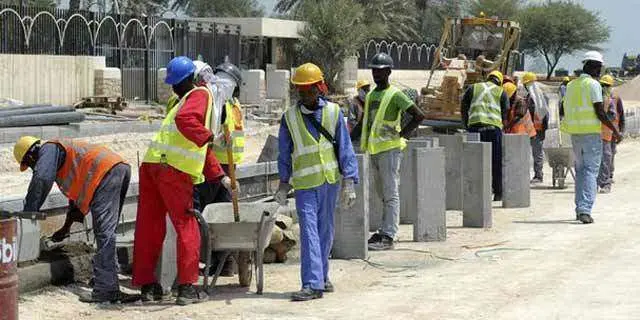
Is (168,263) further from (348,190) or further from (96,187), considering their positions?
(348,190)

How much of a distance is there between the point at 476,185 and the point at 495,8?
254 feet

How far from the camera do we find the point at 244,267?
10.0 metres

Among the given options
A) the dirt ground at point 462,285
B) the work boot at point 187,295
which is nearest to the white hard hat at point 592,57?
the dirt ground at point 462,285

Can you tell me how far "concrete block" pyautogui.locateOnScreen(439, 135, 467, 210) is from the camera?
50.4 ft

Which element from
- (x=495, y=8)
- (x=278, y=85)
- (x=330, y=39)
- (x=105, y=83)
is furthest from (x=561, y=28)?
(x=105, y=83)

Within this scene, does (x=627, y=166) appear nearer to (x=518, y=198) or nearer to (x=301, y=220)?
(x=518, y=198)

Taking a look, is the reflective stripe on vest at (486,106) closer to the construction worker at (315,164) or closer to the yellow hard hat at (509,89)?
the yellow hard hat at (509,89)

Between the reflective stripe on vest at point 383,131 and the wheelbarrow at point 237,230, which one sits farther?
the reflective stripe on vest at point 383,131

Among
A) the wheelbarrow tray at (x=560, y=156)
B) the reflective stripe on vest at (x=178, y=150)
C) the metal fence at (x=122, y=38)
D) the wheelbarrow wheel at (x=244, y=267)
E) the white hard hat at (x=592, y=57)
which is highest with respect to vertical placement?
the metal fence at (x=122, y=38)

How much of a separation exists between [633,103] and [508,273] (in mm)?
48179

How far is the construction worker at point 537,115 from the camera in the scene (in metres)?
19.8

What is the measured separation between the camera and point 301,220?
9.68 metres

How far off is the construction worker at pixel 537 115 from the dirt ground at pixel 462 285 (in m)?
5.92

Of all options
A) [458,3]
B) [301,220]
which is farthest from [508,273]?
[458,3]
